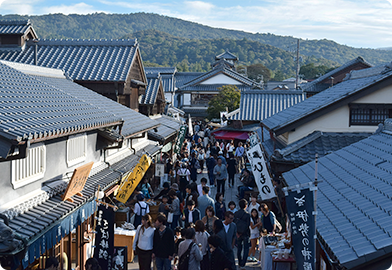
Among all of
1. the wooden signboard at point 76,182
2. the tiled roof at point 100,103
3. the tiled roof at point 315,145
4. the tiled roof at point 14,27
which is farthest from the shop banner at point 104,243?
the tiled roof at point 14,27

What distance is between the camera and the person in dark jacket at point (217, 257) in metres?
7.61

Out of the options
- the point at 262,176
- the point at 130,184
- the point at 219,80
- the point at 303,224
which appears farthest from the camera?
the point at 219,80

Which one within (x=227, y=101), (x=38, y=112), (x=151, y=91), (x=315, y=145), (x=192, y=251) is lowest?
(x=192, y=251)

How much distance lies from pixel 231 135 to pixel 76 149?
734 inches

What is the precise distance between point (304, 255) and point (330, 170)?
341cm

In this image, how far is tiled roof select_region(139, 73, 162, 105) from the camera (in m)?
24.6

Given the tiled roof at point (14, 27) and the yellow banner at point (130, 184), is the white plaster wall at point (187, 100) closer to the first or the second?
the tiled roof at point (14, 27)

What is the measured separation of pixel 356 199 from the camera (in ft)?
22.3

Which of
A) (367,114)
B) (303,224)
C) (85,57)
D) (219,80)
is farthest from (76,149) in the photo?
(219,80)

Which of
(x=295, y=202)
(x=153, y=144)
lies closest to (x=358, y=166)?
(x=295, y=202)

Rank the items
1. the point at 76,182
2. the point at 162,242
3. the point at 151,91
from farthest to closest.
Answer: the point at 151,91 → the point at 162,242 → the point at 76,182

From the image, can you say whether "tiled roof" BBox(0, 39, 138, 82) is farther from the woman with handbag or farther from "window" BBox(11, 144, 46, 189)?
"window" BBox(11, 144, 46, 189)

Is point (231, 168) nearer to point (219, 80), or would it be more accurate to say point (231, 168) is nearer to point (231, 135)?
point (231, 135)

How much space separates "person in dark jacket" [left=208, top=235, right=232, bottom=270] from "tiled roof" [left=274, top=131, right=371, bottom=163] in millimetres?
5701
